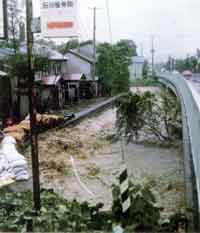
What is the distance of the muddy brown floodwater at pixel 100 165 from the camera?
5797 millimetres

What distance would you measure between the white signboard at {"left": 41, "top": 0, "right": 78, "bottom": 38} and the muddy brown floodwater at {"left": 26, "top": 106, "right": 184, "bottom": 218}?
2.06 m

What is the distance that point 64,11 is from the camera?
365cm

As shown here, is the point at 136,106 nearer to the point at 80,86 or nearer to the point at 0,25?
the point at 0,25

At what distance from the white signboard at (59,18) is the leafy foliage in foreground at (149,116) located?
246 inches

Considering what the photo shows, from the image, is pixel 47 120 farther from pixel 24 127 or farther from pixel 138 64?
pixel 138 64

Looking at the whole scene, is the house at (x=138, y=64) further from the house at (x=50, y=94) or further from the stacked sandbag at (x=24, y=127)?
the stacked sandbag at (x=24, y=127)

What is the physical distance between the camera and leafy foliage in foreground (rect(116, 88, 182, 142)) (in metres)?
9.85

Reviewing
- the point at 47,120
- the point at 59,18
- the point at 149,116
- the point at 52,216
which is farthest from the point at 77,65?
the point at 52,216

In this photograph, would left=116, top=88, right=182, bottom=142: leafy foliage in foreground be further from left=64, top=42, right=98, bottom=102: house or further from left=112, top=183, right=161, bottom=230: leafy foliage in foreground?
left=64, top=42, right=98, bottom=102: house

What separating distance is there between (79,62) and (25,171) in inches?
990

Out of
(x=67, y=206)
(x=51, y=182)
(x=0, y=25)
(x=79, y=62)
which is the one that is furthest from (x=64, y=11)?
(x=79, y=62)

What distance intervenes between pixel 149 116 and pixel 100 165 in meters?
2.51

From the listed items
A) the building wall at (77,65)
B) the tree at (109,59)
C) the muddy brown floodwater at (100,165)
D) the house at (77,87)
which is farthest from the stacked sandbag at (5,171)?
the building wall at (77,65)

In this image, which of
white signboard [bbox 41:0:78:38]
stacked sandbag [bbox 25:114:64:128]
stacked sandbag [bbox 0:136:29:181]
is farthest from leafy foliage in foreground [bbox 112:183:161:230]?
stacked sandbag [bbox 25:114:64:128]
